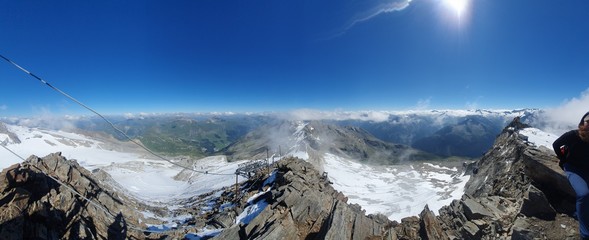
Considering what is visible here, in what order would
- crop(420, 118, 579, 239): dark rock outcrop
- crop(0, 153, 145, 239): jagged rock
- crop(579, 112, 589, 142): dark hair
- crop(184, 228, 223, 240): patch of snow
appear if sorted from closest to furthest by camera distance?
crop(579, 112, 589, 142): dark hair, crop(420, 118, 579, 239): dark rock outcrop, crop(0, 153, 145, 239): jagged rock, crop(184, 228, 223, 240): patch of snow

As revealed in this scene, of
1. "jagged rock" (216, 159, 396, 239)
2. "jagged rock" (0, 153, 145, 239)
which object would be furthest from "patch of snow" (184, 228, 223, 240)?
"jagged rock" (216, 159, 396, 239)

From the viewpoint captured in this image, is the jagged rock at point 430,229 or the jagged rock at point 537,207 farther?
the jagged rock at point 430,229

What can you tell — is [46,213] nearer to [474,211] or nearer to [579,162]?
[474,211]

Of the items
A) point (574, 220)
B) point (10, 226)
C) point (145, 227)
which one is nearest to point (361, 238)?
point (574, 220)

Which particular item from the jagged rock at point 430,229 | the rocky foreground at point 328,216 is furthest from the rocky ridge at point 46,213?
the jagged rock at point 430,229

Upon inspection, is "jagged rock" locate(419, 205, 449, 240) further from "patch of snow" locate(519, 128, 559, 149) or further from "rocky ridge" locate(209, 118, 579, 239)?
"patch of snow" locate(519, 128, 559, 149)

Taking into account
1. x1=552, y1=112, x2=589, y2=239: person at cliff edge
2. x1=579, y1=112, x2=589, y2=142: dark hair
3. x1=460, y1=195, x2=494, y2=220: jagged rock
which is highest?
x1=579, y1=112, x2=589, y2=142: dark hair

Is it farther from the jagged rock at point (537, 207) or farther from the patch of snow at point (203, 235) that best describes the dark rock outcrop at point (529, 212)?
the patch of snow at point (203, 235)

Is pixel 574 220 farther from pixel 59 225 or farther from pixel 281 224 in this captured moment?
pixel 59 225
